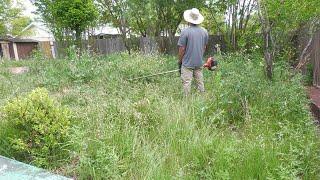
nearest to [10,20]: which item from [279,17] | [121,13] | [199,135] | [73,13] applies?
[121,13]

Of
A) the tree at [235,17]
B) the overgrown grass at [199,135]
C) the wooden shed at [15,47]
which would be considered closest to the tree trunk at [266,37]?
the overgrown grass at [199,135]

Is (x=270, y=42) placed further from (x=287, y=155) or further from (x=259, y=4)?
(x=287, y=155)

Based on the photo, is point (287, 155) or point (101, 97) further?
point (101, 97)

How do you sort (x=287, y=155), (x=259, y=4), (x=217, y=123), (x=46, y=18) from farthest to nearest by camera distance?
(x=46, y=18) < (x=259, y=4) < (x=217, y=123) < (x=287, y=155)

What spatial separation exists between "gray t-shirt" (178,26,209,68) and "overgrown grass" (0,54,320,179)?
2.71ft

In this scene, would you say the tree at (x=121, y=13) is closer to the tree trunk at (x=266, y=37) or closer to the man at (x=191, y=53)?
the man at (x=191, y=53)

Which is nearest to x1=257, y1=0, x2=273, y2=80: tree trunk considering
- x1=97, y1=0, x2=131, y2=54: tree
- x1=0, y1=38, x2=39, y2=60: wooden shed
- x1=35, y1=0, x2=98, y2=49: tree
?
x1=35, y1=0, x2=98, y2=49: tree

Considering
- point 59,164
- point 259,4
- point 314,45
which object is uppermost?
point 259,4

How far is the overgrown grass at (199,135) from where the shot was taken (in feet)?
9.80

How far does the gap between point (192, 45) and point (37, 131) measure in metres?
3.54

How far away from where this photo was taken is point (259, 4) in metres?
6.04

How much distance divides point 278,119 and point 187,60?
2395 mm

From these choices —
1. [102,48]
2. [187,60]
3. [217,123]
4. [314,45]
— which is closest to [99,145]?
[217,123]

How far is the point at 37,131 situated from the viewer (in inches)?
131
